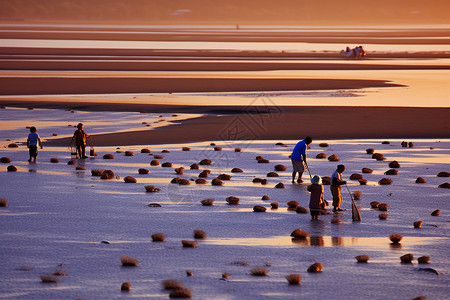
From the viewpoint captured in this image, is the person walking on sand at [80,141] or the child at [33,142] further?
the person walking on sand at [80,141]

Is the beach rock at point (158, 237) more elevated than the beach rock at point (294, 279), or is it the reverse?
the beach rock at point (158, 237)

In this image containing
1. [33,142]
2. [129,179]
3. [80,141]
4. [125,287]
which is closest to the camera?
[125,287]

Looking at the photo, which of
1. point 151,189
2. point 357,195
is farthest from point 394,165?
point 151,189

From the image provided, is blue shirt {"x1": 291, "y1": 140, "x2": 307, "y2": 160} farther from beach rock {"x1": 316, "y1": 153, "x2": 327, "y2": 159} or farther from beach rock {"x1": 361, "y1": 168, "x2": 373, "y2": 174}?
beach rock {"x1": 316, "y1": 153, "x2": 327, "y2": 159}

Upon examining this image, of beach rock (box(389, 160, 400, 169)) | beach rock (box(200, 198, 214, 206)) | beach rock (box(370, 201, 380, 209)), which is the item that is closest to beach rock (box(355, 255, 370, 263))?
beach rock (box(370, 201, 380, 209))

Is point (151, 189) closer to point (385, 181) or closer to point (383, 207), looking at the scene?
point (383, 207)

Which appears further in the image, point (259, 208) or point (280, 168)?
→ point (280, 168)

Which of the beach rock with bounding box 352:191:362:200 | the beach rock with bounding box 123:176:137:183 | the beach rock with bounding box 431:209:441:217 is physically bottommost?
the beach rock with bounding box 431:209:441:217

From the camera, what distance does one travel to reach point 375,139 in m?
41.9

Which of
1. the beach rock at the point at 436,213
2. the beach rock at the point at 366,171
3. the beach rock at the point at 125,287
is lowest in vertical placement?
the beach rock at the point at 125,287

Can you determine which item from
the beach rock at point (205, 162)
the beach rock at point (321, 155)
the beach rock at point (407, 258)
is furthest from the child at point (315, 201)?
the beach rock at point (321, 155)

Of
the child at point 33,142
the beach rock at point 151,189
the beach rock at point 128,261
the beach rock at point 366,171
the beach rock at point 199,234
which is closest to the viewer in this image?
the beach rock at point 128,261

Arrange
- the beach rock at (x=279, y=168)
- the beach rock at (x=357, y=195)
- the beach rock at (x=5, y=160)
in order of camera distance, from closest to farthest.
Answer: the beach rock at (x=357, y=195), the beach rock at (x=279, y=168), the beach rock at (x=5, y=160)

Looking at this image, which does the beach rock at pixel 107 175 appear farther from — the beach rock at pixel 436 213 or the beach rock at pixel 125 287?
the beach rock at pixel 125 287
